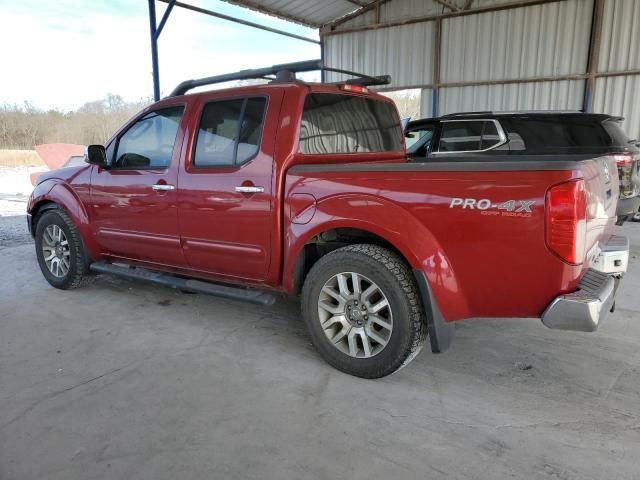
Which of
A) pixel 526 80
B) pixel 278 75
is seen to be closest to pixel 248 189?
pixel 278 75

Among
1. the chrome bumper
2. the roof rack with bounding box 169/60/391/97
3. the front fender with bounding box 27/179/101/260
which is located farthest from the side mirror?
the chrome bumper

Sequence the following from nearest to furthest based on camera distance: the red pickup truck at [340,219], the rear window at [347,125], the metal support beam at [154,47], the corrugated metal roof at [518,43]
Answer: the red pickup truck at [340,219]
the rear window at [347,125]
the metal support beam at [154,47]
the corrugated metal roof at [518,43]

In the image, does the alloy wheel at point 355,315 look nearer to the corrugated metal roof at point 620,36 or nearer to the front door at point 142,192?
the front door at point 142,192

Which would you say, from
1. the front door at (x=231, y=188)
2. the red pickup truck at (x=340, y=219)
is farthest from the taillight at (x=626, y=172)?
the front door at (x=231, y=188)

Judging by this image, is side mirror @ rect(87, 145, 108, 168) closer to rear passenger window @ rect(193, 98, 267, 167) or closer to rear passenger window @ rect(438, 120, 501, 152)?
rear passenger window @ rect(193, 98, 267, 167)

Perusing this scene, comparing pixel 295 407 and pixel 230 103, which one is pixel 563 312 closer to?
pixel 295 407

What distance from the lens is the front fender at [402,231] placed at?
2.65 meters

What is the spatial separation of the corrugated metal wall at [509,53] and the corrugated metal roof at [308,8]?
0.58 metres

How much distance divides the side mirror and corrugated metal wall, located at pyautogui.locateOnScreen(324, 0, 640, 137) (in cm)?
1114

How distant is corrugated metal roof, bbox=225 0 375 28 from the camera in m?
12.4

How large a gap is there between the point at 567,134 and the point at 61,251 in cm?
631

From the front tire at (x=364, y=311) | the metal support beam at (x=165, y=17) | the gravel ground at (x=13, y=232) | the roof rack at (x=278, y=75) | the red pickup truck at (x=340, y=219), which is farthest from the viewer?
the metal support beam at (x=165, y=17)

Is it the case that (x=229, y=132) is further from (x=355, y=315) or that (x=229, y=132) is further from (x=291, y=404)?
(x=291, y=404)

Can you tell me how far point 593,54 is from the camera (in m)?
11.4
